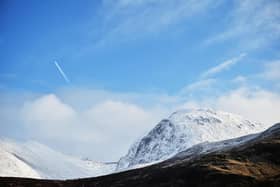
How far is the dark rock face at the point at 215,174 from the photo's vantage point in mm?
104438

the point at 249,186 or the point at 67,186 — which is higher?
the point at 67,186

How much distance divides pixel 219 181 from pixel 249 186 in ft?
28.8

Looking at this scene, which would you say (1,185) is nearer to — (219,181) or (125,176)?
(125,176)

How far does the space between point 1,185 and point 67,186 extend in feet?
64.9

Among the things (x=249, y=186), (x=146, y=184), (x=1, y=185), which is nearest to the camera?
(x=249, y=186)

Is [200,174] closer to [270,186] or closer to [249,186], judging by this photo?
[249,186]

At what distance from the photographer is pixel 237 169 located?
367 feet

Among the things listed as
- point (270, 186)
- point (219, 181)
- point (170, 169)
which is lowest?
point (270, 186)

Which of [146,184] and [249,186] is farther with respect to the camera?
[146,184]

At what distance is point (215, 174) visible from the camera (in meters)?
109

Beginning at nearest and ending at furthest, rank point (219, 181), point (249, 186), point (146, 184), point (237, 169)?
point (249, 186) < point (219, 181) < point (237, 169) < point (146, 184)

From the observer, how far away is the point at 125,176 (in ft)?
451

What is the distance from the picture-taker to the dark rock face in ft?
343

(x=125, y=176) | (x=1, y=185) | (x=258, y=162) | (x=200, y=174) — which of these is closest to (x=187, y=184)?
(x=200, y=174)
